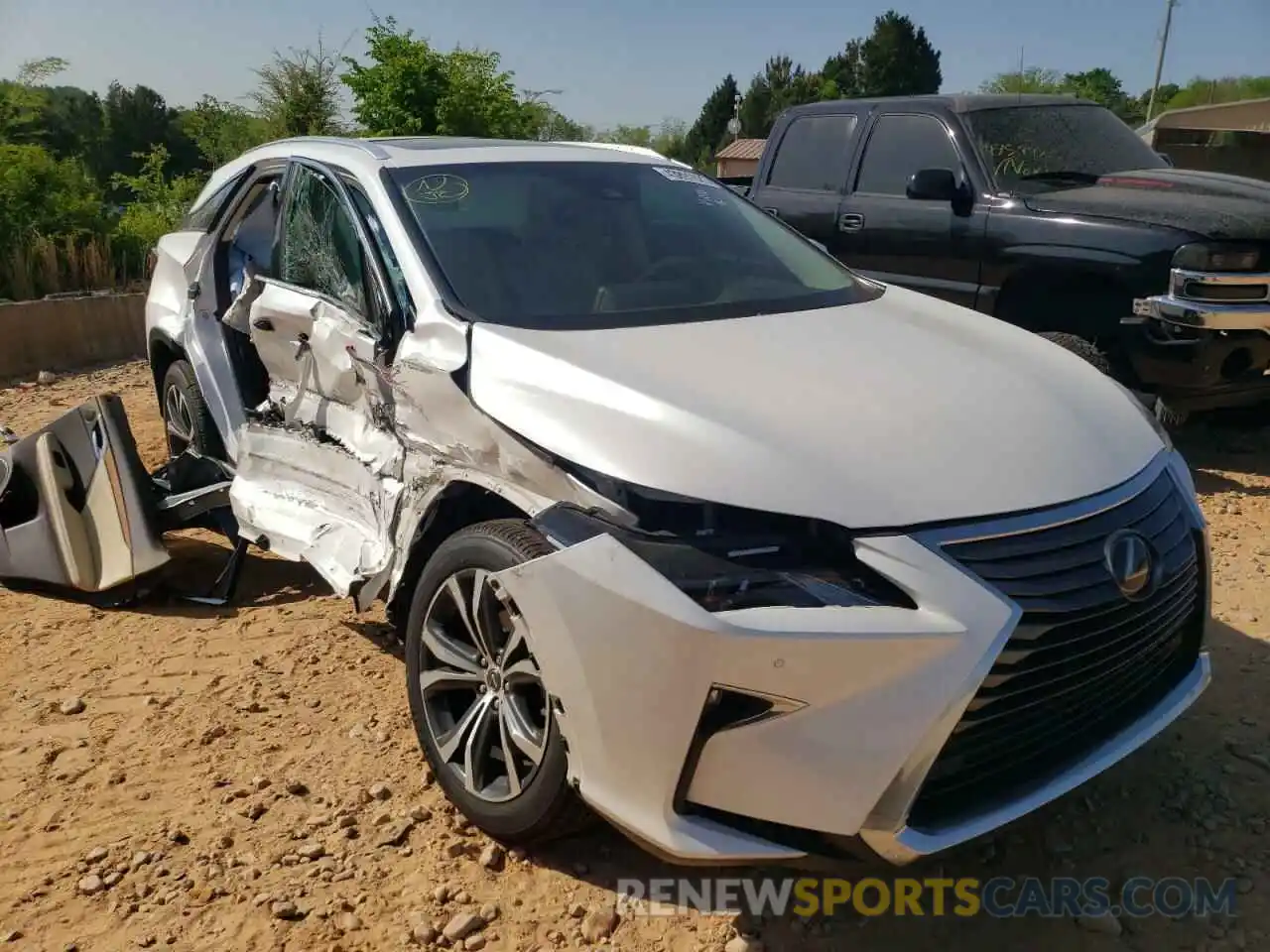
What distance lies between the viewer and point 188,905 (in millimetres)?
2602

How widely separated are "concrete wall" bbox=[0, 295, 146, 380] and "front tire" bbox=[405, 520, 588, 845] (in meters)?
7.58

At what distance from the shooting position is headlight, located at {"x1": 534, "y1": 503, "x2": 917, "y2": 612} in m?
2.14

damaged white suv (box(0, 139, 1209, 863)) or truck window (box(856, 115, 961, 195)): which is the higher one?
truck window (box(856, 115, 961, 195))

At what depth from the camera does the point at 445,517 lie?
303 centimetres

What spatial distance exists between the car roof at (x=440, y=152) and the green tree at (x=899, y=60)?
1987 inches

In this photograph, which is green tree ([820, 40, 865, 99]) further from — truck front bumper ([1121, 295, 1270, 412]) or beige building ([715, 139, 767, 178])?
truck front bumper ([1121, 295, 1270, 412])

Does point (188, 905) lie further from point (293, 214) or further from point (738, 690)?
point (293, 214)

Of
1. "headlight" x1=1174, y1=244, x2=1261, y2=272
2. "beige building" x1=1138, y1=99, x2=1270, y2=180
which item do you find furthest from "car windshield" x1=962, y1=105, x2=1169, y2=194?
"beige building" x1=1138, y1=99, x2=1270, y2=180

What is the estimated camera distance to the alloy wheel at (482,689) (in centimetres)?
256

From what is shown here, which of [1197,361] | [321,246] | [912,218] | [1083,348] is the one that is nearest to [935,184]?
[912,218]

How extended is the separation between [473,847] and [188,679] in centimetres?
150

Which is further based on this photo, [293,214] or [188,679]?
[293,214]

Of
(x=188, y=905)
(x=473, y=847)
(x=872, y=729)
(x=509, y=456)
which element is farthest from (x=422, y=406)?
(x=872, y=729)

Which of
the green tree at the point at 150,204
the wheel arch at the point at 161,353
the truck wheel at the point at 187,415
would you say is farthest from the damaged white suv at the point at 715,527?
the green tree at the point at 150,204
